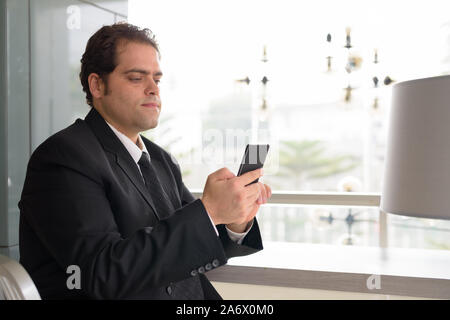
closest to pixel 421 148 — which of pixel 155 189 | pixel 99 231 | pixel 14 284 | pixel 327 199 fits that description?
pixel 155 189

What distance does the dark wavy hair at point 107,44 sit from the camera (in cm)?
122

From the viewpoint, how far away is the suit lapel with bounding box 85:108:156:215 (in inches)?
45.5

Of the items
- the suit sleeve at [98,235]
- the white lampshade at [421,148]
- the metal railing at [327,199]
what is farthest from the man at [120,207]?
the metal railing at [327,199]

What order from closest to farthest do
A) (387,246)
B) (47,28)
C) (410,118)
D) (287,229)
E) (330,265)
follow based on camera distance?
(410,118) < (47,28) < (330,265) < (387,246) < (287,229)

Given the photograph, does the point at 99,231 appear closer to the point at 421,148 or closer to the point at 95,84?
the point at 95,84

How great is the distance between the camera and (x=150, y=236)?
0.96 metres

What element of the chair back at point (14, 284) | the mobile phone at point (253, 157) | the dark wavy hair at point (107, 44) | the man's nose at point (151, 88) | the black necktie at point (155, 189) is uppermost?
the dark wavy hair at point (107, 44)

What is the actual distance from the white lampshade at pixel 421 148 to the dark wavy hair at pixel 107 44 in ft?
2.20

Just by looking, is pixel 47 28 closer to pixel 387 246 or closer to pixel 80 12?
pixel 80 12

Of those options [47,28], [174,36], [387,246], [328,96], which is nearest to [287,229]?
[328,96]

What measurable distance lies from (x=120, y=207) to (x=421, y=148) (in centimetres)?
73

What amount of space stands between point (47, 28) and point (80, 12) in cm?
17

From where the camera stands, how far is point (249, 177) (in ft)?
3.45

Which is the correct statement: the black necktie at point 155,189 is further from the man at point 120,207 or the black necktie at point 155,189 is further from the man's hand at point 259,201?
the man's hand at point 259,201
